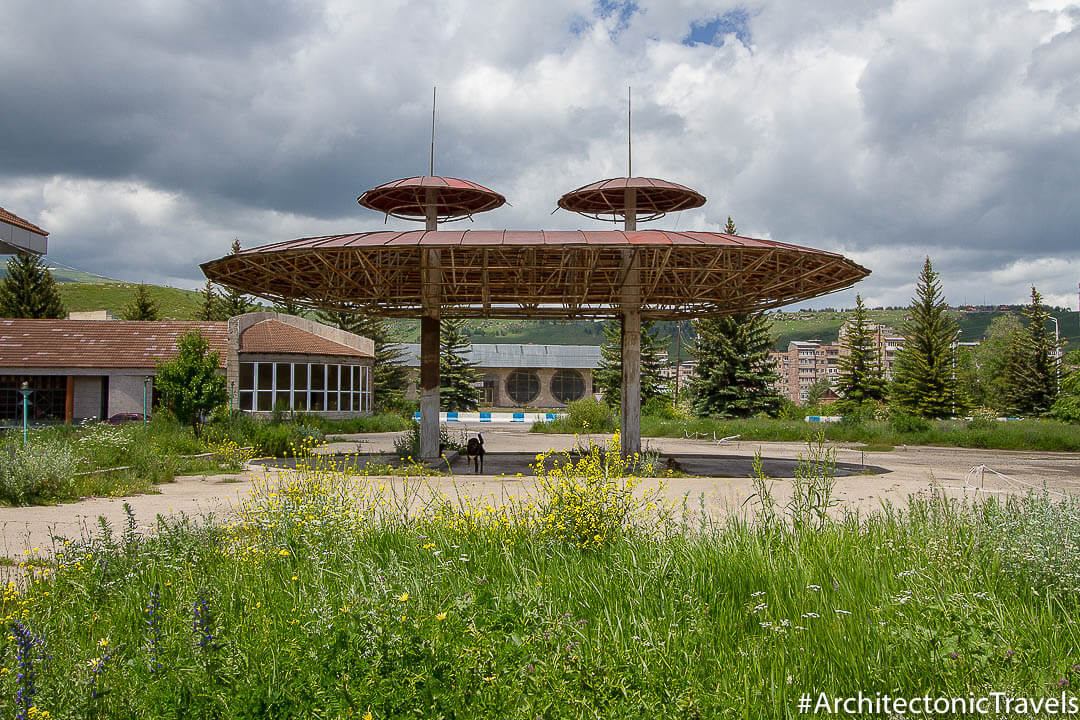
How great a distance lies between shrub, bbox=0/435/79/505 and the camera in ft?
40.2

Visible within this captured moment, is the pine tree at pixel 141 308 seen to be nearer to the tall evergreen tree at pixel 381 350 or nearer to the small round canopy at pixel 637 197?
the tall evergreen tree at pixel 381 350

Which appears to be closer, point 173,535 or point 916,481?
point 173,535

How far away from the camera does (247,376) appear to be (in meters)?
34.4

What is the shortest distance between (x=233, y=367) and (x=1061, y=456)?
33435 millimetres

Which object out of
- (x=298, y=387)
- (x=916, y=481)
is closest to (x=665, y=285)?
(x=916, y=481)

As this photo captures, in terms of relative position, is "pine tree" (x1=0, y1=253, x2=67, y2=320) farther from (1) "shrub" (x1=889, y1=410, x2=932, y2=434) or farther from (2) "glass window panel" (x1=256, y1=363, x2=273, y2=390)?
(1) "shrub" (x1=889, y1=410, x2=932, y2=434)

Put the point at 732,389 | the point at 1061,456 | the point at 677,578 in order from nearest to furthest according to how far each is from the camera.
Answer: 1. the point at 677,578
2. the point at 1061,456
3. the point at 732,389

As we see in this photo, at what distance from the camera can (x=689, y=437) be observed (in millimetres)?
33688

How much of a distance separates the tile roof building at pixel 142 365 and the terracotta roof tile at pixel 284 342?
0.05 m

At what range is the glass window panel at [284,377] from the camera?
115 feet

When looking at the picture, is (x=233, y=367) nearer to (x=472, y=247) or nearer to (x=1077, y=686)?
(x=472, y=247)

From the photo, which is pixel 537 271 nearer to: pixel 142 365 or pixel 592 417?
pixel 592 417

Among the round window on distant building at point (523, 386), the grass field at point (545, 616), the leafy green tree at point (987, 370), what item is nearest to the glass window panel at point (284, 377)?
the grass field at point (545, 616)

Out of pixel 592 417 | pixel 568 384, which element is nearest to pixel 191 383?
pixel 592 417
